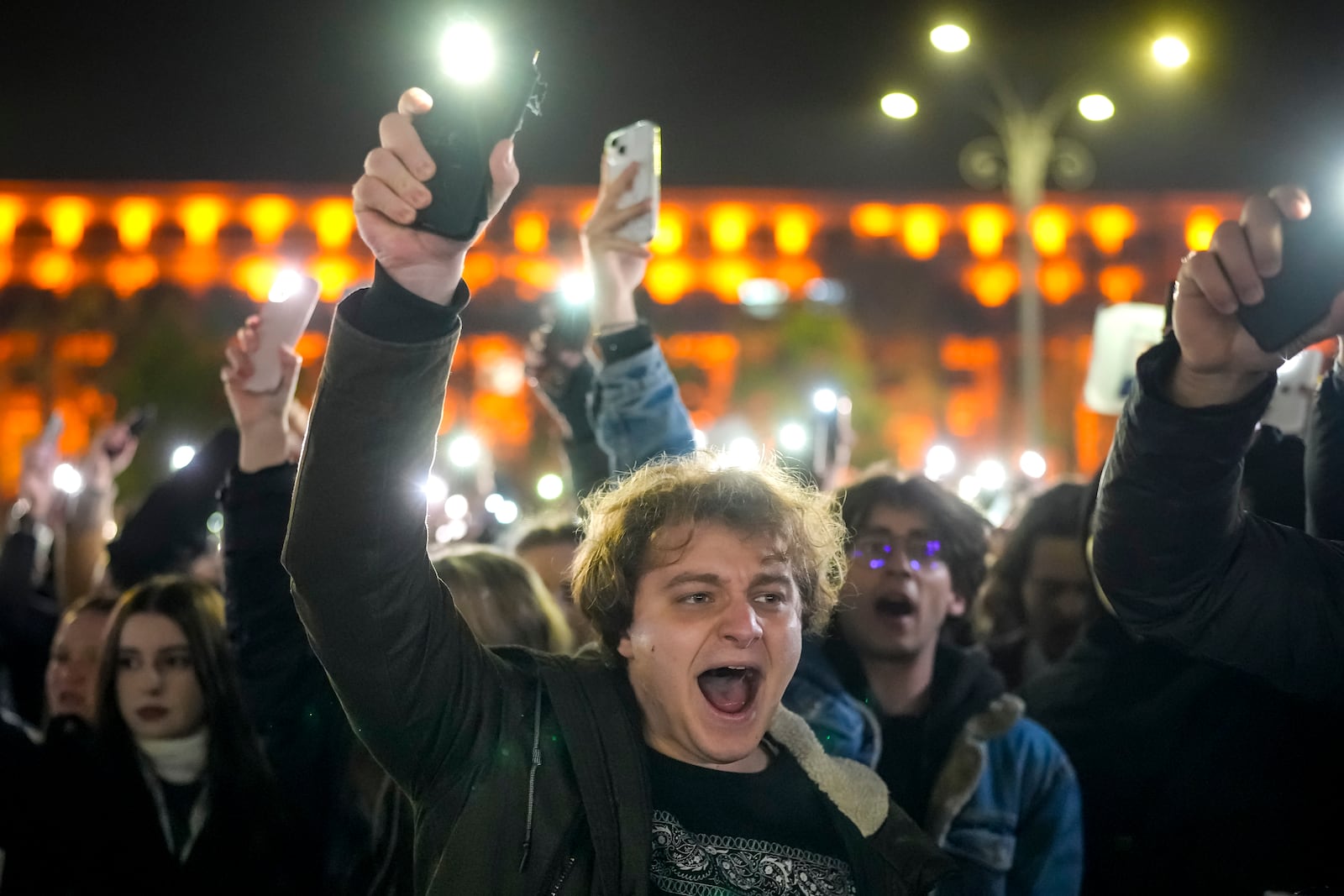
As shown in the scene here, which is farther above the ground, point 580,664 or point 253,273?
point 253,273

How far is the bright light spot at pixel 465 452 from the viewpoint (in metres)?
10.8

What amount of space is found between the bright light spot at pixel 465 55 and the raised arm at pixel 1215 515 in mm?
1017

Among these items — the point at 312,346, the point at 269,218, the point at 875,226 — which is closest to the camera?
the point at 312,346

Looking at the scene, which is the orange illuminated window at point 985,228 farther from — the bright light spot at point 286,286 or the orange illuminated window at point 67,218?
the bright light spot at point 286,286

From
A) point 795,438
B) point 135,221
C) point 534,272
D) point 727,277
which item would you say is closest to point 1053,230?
point 727,277

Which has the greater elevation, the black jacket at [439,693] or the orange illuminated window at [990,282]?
the orange illuminated window at [990,282]

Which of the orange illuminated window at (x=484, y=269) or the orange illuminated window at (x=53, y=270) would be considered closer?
the orange illuminated window at (x=484, y=269)

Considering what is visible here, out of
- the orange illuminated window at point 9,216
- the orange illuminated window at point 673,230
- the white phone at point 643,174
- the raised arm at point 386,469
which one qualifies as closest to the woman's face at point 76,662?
the white phone at point 643,174

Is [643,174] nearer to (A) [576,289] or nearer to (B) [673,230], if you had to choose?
(A) [576,289]

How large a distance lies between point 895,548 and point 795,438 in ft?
4.37

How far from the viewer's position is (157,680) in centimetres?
410

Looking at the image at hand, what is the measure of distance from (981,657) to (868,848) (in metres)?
1.39

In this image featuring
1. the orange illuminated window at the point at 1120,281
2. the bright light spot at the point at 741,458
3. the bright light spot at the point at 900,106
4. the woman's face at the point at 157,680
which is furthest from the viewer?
the orange illuminated window at the point at 1120,281

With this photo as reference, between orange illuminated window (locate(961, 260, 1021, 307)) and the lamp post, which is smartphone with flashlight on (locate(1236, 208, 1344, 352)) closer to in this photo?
the lamp post
